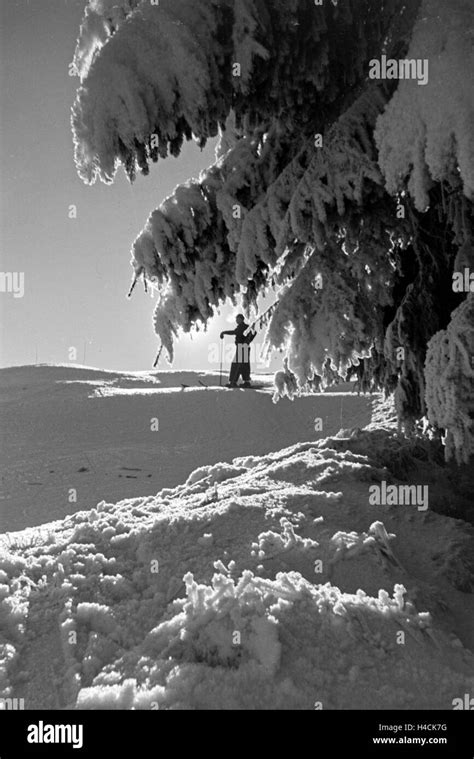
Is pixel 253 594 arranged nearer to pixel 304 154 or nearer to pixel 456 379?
pixel 456 379

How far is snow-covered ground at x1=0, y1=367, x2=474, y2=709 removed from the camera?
2023mm

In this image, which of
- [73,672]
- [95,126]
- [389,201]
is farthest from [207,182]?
[73,672]

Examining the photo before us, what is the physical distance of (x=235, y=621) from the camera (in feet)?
7.26

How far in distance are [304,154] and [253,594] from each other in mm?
3144

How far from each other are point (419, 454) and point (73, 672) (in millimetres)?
3495

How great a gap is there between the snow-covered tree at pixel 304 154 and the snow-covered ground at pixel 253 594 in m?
0.98

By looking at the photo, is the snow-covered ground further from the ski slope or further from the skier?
the skier

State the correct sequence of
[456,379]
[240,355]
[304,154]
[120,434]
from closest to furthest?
[456,379] < [304,154] < [120,434] < [240,355]

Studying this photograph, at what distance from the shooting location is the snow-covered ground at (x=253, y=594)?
6.64 ft

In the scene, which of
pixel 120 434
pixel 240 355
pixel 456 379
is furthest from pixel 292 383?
pixel 240 355

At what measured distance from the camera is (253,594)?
7.79 feet

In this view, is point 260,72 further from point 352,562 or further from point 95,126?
point 352,562

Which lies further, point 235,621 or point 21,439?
point 21,439

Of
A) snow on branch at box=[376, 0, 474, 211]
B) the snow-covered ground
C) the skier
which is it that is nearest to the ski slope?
the snow-covered ground
